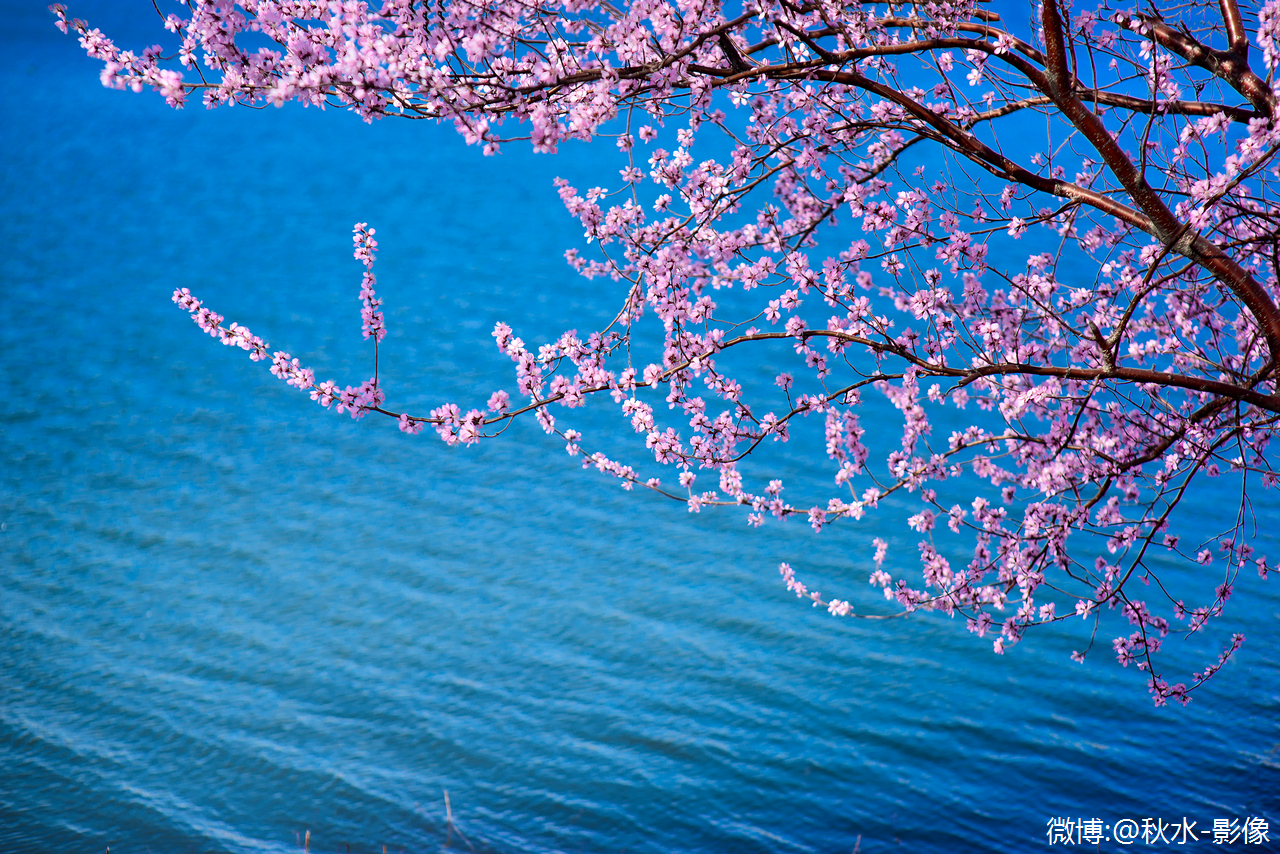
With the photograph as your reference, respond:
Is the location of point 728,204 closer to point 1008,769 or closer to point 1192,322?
point 1192,322

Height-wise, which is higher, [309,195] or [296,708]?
[309,195]

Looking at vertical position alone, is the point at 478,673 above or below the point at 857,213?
below

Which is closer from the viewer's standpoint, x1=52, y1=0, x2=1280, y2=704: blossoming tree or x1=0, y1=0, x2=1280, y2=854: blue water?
x1=52, y1=0, x2=1280, y2=704: blossoming tree

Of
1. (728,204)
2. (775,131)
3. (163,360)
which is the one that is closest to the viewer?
(728,204)

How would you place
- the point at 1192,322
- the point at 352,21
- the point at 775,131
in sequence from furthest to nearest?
the point at 1192,322
the point at 775,131
the point at 352,21

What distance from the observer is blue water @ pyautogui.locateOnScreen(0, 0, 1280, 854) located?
645 centimetres

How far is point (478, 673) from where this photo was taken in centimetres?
803

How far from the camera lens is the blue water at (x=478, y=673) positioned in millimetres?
6445

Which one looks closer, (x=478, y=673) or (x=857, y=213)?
(x=857, y=213)

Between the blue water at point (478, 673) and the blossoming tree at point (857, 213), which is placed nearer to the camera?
the blossoming tree at point (857, 213)

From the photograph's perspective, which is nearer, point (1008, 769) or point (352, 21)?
point (352, 21)

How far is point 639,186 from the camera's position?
552cm

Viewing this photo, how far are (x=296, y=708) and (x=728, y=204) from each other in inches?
219

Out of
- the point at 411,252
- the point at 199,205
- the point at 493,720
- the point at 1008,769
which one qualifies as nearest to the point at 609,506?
the point at 493,720
